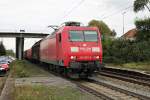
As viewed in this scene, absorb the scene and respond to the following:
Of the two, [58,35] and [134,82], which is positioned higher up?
[58,35]

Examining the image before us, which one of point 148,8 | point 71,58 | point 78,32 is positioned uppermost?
point 148,8

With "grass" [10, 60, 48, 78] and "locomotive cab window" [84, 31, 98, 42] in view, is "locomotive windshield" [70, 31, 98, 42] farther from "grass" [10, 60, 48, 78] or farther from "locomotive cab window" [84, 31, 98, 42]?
"grass" [10, 60, 48, 78]

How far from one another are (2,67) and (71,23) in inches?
458

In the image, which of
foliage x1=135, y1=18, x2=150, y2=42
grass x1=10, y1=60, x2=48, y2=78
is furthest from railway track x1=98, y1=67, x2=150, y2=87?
foliage x1=135, y1=18, x2=150, y2=42

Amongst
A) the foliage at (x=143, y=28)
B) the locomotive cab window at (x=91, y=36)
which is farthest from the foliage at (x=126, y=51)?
the locomotive cab window at (x=91, y=36)

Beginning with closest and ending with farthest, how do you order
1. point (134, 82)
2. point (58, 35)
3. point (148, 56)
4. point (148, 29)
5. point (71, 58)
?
point (134, 82), point (71, 58), point (58, 35), point (148, 56), point (148, 29)

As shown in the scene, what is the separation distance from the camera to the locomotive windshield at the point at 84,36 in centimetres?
2478

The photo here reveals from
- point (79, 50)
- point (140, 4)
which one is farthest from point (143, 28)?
point (79, 50)

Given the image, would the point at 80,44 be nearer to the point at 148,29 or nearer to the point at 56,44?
the point at 56,44

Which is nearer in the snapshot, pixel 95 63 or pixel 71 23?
pixel 95 63

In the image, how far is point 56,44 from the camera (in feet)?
88.0

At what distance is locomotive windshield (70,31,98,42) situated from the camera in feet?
81.3

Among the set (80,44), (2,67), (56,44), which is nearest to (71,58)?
(80,44)

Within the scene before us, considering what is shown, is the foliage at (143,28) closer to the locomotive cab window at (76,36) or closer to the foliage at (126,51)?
the foliage at (126,51)
